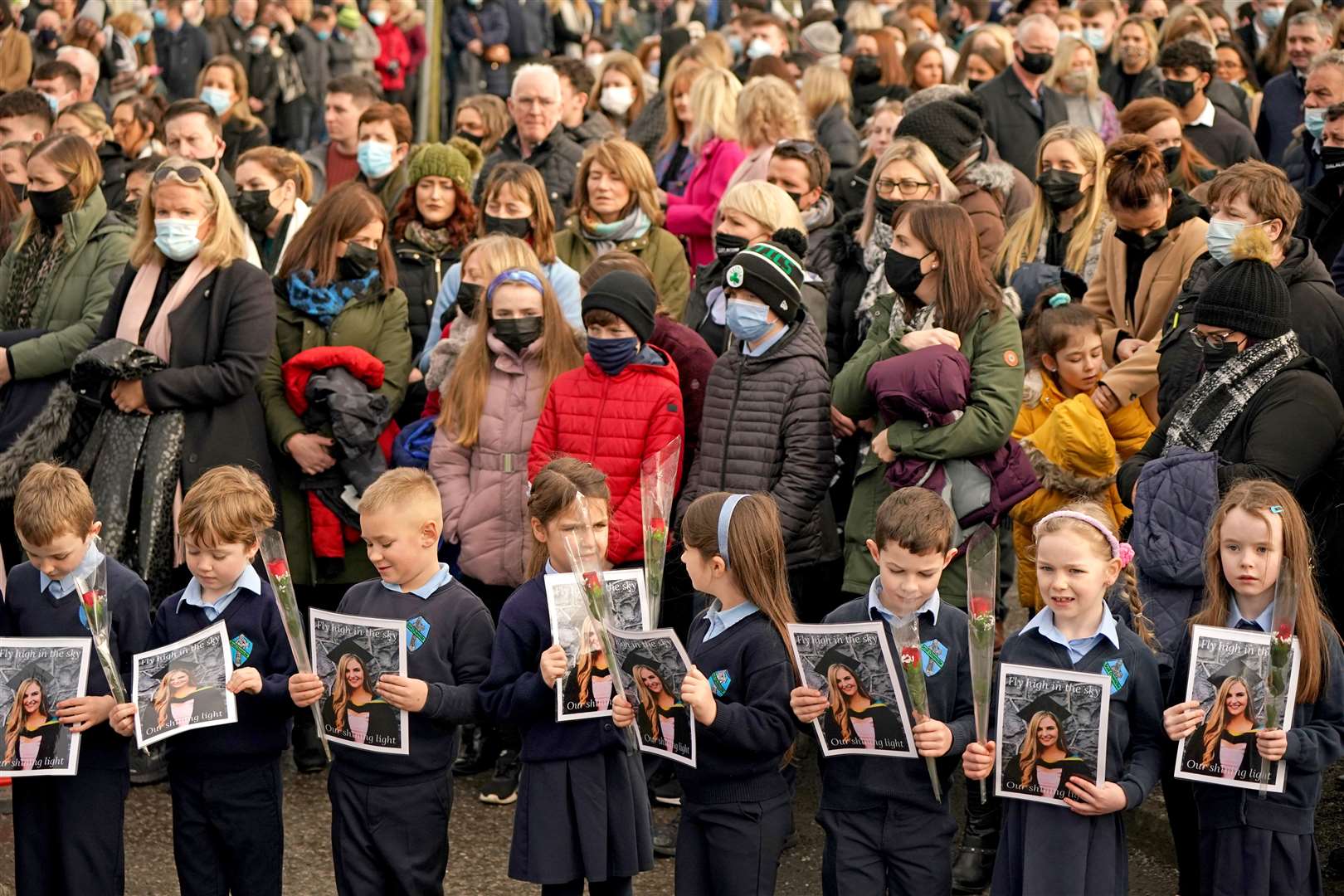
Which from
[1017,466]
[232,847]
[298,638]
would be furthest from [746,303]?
[232,847]

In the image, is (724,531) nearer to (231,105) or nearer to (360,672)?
(360,672)

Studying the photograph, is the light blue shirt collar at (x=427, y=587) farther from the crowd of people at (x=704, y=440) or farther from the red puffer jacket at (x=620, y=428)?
the red puffer jacket at (x=620, y=428)

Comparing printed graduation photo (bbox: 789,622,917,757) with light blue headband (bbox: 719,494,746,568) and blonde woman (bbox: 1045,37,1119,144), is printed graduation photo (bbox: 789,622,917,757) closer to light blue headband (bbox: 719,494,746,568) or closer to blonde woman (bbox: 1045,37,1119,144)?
light blue headband (bbox: 719,494,746,568)

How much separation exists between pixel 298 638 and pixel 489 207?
323cm

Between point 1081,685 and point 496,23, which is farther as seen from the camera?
point 496,23

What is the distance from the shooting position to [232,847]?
16.7ft

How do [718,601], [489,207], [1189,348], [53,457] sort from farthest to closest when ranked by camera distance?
[489,207] < [53,457] < [1189,348] < [718,601]

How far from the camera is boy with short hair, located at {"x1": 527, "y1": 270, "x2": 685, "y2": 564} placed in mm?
6195

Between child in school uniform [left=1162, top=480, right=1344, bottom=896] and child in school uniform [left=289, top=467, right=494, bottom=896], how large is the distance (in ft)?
6.63

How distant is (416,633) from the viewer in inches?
194

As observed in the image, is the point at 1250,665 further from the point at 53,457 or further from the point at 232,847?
the point at 53,457

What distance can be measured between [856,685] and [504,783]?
256 centimetres

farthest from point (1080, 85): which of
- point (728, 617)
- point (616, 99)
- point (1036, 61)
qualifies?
point (728, 617)

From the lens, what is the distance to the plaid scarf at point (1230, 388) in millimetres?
5254
